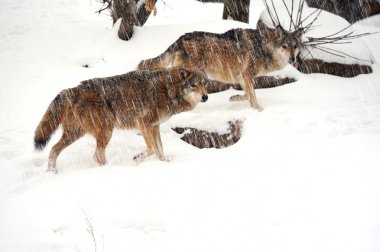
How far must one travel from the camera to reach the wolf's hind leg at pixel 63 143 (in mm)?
5625

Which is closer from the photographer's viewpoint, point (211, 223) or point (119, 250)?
point (119, 250)

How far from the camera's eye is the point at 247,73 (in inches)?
Result: 319

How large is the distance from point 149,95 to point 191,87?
729 millimetres

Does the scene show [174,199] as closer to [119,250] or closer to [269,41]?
[119,250]

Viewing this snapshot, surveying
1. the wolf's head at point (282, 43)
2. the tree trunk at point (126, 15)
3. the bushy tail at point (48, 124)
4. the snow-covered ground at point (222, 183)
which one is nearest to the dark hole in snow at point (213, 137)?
the snow-covered ground at point (222, 183)

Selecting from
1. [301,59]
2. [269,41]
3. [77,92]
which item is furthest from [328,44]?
[77,92]

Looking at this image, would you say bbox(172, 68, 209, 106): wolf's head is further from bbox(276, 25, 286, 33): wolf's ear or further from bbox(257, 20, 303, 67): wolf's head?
bbox(276, 25, 286, 33): wolf's ear

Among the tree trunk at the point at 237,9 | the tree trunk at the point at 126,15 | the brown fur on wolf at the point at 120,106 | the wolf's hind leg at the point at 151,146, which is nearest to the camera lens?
the brown fur on wolf at the point at 120,106

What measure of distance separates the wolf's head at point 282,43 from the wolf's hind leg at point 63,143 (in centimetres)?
463

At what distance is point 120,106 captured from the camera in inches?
240

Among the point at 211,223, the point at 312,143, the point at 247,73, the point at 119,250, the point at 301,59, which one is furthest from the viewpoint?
the point at 301,59

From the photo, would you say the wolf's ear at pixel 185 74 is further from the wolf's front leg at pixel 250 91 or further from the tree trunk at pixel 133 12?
the tree trunk at pixel 133 12

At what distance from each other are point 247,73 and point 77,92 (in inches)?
151

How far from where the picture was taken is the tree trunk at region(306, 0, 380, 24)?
11.2 m
